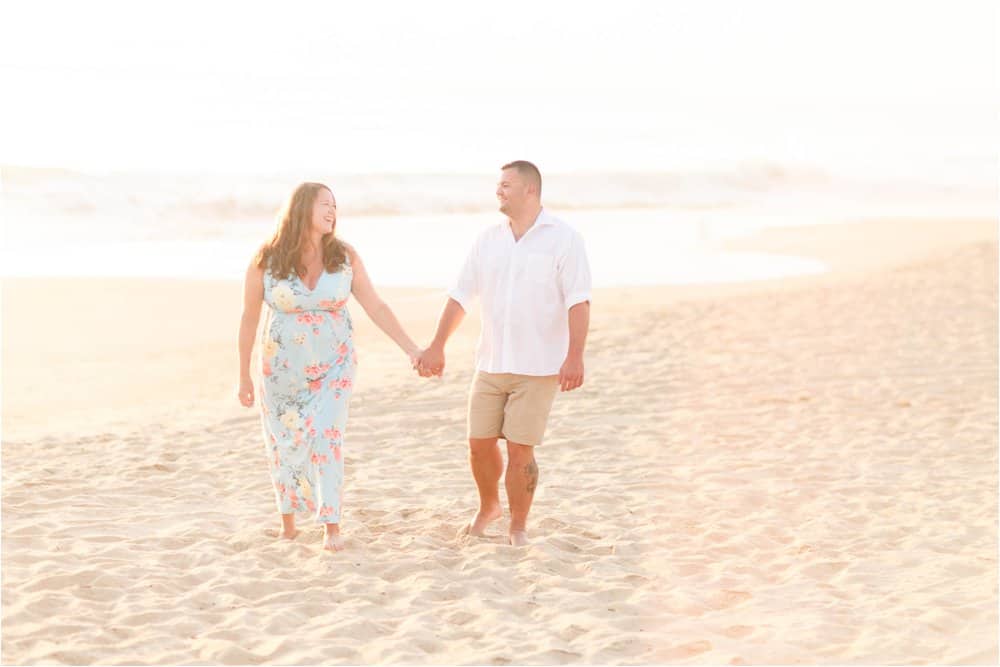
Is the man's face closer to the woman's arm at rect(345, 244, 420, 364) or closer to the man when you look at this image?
the man

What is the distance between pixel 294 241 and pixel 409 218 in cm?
3174

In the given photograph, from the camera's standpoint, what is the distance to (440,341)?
616 centimetres

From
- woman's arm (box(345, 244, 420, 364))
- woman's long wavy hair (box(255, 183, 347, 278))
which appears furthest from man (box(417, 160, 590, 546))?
woman's long wavy hair (box(255, 183, 347, 278))

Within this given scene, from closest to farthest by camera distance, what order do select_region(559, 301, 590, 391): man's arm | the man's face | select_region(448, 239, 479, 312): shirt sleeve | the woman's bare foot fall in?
select_region(559, 301, 590, 391): man's arm
the man's face
select_region(448, 239, 479, 312): shirt sleeve
the woman's bare foot

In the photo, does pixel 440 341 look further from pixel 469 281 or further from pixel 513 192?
pixel 513 192

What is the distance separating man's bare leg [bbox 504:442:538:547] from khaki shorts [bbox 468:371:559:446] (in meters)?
0.07

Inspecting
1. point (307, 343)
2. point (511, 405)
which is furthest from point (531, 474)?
point (307, 343)

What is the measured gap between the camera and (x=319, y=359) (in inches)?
238

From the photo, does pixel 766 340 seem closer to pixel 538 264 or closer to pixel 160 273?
pixel 538 264

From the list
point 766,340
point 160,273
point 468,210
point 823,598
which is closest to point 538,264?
point 823,598

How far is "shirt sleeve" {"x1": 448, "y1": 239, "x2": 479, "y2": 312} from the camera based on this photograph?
6.11m

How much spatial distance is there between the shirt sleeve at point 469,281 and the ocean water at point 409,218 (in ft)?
45.0

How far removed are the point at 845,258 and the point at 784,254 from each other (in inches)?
59.1

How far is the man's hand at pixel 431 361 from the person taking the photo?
6.21 m
